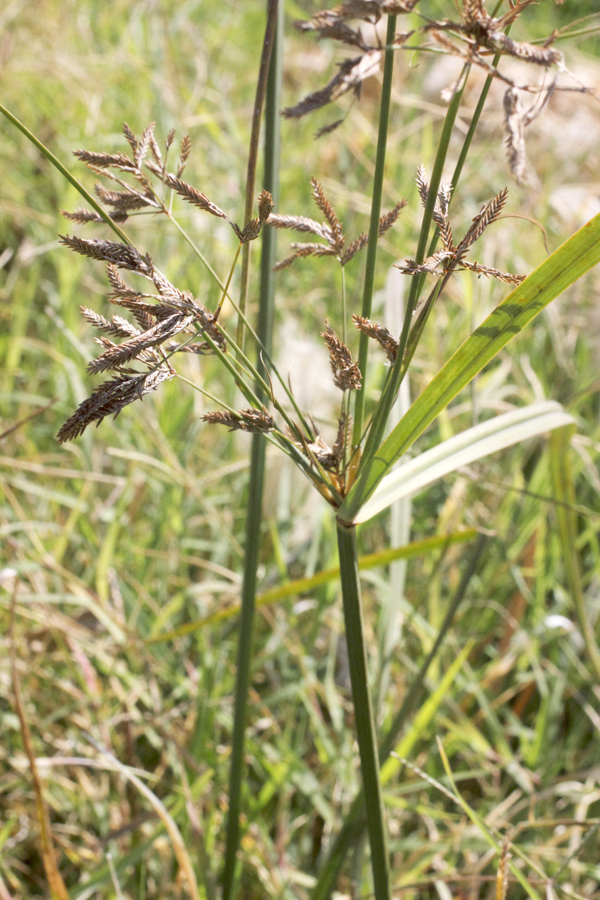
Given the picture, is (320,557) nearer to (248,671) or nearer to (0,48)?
(248,671)

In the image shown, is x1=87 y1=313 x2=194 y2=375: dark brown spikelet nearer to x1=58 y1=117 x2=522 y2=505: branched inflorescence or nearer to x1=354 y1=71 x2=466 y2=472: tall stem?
x1=58 y1=117 x2=522 y2=505: branched inflorescence

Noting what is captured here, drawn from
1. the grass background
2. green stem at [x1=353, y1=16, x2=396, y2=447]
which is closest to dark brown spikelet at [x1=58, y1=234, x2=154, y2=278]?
green stem at [x1=353, y1=16, x2=396, y2=447]

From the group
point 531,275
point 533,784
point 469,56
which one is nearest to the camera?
point 469,56

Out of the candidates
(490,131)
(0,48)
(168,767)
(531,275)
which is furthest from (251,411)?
(490,131)

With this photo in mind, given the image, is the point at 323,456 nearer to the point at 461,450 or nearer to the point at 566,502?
the point at 461,450

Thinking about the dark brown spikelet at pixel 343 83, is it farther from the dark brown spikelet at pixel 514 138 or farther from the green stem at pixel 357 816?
the green stem at pixel 357 816

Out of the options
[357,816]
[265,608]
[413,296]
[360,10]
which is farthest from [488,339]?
[265,608]

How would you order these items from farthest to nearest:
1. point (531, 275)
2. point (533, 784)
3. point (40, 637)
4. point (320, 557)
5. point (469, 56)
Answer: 1. point (320, 557)
2. point (40, 637)
3. point (533, 784)
4. point (531, 275)
5. point (469, 56)
